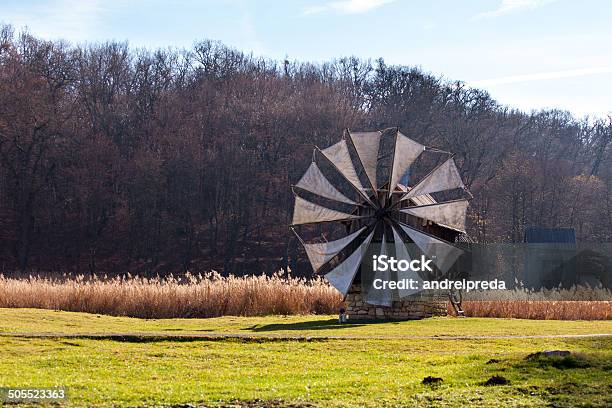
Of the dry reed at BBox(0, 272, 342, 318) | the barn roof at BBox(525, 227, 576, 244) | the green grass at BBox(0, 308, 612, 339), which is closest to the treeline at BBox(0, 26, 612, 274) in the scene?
the barn roof at BBox(525, 227, 576, 244)

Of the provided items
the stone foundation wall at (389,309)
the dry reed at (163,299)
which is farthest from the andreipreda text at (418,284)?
the dry reed at (163,299)

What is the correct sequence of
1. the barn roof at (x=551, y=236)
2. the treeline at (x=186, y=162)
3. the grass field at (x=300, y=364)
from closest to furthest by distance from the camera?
1. the grass field at (x=300, y=364)
2. the barn roof at (x=551, y=236)
3. the treeline at (x=186, y=162)

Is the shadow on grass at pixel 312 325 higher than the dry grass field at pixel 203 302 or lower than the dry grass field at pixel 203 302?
lower

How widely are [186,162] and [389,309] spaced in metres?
38.9

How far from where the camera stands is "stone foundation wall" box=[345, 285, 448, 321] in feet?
88.4

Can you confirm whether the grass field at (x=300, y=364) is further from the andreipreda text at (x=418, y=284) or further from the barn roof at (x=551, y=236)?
the barn roof at (x=551, y=236)

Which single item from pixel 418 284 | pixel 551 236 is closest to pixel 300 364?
pixel 418 284

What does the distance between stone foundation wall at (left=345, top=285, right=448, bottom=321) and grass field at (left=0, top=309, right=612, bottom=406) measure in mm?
2935

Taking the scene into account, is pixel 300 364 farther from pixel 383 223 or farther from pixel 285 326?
pixel 383 223

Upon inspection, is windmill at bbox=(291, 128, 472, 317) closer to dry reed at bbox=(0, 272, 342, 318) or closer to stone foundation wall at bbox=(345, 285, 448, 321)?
stone foundation wall at bbox=(345, 285, 448, 321)

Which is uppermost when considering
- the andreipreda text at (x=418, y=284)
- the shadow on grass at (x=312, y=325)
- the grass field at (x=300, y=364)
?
the andreipreda text at (x=418, y=284)

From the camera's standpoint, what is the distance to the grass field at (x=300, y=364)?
12.1 meters

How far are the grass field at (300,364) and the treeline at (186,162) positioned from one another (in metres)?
36.6

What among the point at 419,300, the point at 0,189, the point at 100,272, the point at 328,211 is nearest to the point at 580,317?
the point at 419,300
